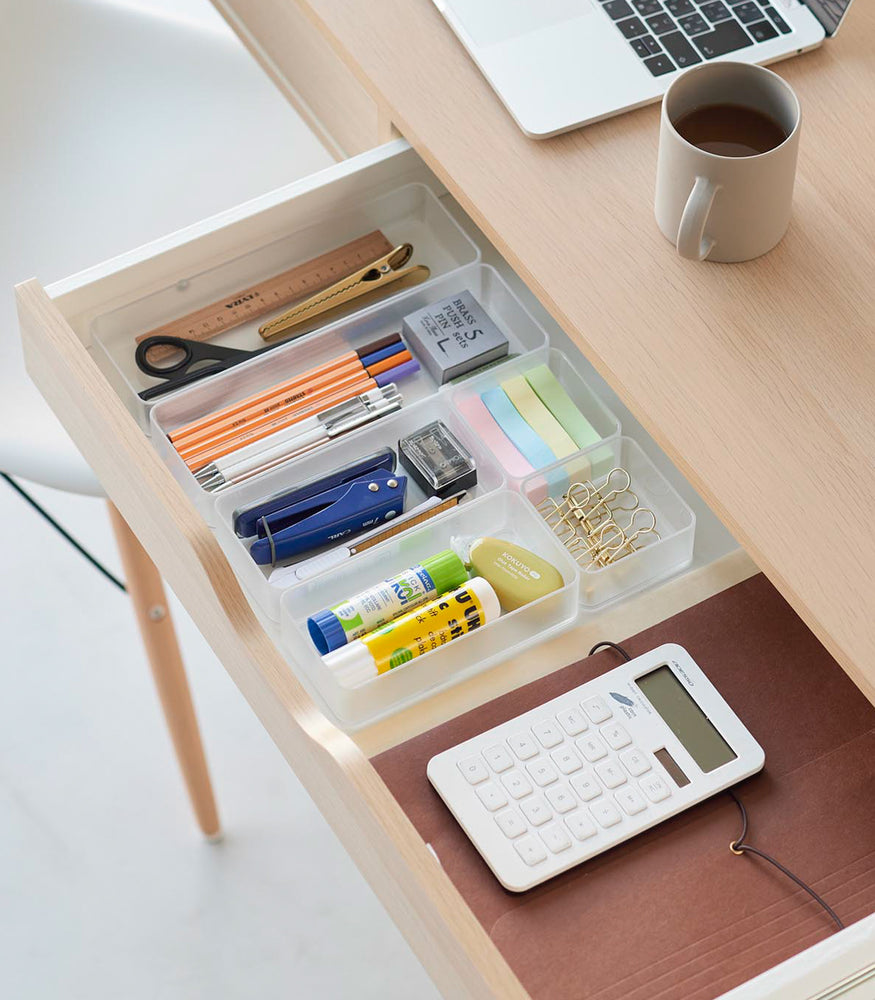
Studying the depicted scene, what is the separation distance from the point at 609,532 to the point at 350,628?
0.67 feet

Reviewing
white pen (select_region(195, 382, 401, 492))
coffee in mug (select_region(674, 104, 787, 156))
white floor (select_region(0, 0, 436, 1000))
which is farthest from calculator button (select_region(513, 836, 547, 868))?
white floor (select_region(0, 0, 436, 1000))

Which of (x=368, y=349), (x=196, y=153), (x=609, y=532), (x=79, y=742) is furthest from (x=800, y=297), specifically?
(x=79, y=742)

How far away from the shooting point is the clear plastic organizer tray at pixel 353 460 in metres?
0.94

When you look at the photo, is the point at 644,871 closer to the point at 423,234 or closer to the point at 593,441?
the point at 593,441

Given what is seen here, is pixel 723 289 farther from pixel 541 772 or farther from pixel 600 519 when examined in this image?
pixel 541 772

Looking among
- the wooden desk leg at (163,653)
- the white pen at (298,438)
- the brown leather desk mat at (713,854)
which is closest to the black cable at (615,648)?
the brown leather desk mat at (713,854)

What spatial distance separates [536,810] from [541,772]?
Result: 25 mm

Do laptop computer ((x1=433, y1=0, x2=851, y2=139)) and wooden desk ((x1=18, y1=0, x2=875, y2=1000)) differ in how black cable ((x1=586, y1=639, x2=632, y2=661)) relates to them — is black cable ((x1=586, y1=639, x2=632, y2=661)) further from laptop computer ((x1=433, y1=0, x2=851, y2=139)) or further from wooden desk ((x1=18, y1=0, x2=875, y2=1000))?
laptop computer ((x1=433, y1=0, x2=851, y2=139))

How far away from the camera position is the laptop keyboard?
3.22ft

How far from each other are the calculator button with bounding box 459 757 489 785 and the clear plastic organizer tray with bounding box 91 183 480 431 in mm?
360

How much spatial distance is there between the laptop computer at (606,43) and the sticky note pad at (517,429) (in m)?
0.19

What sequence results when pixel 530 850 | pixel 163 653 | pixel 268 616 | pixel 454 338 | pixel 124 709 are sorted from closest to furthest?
pixel 530 850, pixel 268 616, pixel 454 338, pixel 163 653, pixel 124 709

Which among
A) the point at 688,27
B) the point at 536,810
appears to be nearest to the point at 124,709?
the point at 536,810

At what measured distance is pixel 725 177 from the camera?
2.70 feet
